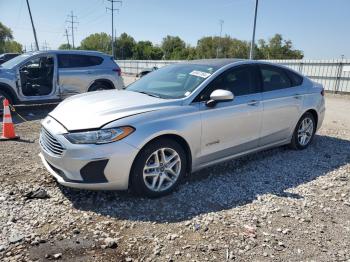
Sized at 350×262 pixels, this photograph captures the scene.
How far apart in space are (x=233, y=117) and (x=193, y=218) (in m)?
1.64

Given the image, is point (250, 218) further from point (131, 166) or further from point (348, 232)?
point (131, 166)

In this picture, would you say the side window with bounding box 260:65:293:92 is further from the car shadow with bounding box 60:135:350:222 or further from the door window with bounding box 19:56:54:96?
the door window with bounding box 19:56:54:96

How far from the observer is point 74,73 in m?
9.58

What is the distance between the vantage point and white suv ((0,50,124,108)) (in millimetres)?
8758

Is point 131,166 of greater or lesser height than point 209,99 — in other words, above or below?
below

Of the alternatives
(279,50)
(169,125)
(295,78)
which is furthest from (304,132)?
(279,50)

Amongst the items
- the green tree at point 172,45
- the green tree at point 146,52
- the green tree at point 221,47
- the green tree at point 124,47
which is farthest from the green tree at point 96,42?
the green tree at point 221,47

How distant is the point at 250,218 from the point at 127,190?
5.06 feet

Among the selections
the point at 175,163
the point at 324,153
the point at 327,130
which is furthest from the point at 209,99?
the point at 327,130

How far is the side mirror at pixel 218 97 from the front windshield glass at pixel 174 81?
0.28m

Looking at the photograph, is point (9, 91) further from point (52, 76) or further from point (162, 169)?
point (162, 169)

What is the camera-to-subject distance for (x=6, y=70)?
28.6 ft

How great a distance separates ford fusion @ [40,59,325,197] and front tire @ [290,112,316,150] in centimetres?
21

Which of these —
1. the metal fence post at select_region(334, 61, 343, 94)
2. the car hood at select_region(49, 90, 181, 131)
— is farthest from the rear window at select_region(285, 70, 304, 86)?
the metal fence post at select_region(334, 61, 343, 94)
